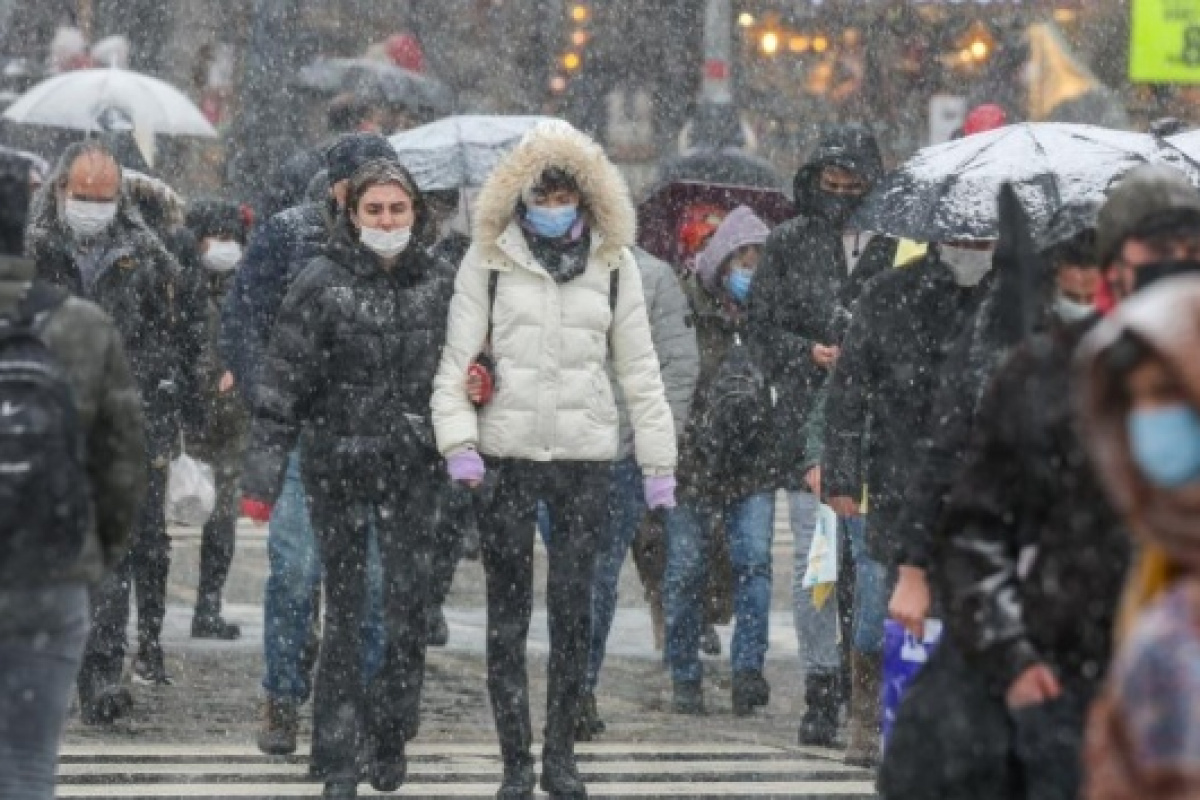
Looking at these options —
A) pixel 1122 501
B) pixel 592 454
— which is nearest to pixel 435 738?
pixel 592 454

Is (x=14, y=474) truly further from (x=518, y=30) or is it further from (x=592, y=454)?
(x=518, y=30)

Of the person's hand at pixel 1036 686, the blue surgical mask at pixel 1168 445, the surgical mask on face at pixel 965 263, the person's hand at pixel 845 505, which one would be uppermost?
the surgical mask on face at pixel 965 263

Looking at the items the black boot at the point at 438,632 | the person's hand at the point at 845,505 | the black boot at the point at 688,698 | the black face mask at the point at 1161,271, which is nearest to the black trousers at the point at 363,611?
the person's hand at the point at 845,505

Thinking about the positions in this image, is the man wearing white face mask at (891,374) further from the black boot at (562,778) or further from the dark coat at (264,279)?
the dark coat at (264,279)

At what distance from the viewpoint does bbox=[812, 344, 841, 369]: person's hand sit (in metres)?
11.5

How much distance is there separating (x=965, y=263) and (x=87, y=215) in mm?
3253

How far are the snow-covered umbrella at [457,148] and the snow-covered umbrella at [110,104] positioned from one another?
257 inches

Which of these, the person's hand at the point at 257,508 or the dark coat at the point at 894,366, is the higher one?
the dark coat at the point at 894,366

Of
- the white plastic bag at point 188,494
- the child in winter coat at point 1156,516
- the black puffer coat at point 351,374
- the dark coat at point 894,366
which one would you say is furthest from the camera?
the white plastic bag at point 188,494

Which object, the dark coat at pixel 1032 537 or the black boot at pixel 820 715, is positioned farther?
the black boot at pixel 820 715

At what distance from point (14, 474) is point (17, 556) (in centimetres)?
17

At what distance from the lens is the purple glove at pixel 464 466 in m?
9.41

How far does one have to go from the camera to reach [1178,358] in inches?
144

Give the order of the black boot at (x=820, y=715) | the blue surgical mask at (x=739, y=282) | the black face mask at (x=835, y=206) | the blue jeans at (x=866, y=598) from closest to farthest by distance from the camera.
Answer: the blue jeans at (x=866, y=598)
the black boot at (x=820, y=715)
the black face mask at (x=835, y=206)
the blue surgical mask at (x=739, y=282)
